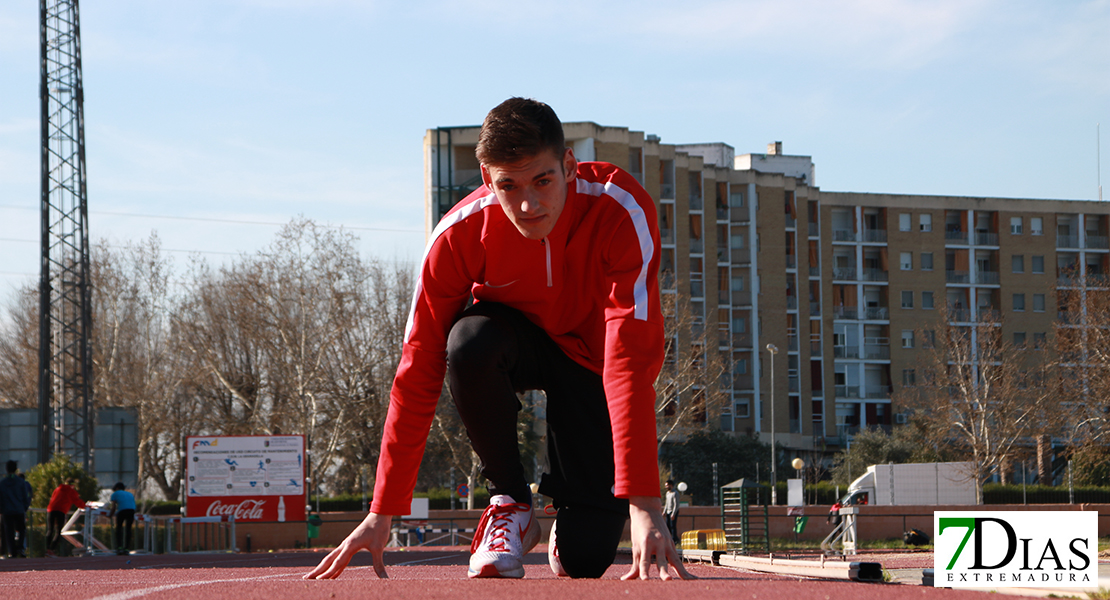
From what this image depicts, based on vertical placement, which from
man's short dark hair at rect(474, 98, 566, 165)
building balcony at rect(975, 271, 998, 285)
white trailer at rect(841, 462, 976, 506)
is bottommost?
white trailer at rect(841, 462, 976, 506)

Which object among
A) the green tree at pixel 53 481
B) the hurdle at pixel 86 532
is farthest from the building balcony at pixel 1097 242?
the hurdle at pixel 86 532

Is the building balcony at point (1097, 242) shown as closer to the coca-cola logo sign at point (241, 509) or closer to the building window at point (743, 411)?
the building window at point (743, 411)

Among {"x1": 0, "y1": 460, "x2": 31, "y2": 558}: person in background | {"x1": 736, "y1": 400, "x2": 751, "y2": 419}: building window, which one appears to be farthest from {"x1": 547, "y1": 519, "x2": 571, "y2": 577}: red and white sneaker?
{"x1": 736, "y1": 400, "x2": 751, "y2": 419}: building window

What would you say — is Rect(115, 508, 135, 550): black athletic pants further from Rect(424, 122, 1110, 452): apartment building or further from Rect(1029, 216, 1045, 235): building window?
Rect(1029, 216, 1045, 235): building window

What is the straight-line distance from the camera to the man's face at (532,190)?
11.9ft

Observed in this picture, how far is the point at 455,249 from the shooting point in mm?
3957

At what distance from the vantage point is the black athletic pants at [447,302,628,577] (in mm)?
4035

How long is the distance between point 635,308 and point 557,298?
1.65 feet

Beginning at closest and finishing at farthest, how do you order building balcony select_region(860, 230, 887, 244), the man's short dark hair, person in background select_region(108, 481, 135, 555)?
the man's short dark hair < person in background select_region(108, 481, 135, 555) < building balcony select_region(860, 230, 887, 244)

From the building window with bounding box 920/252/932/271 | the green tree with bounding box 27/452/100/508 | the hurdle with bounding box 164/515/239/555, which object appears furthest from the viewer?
the building window with bounding box 920/252/932/271

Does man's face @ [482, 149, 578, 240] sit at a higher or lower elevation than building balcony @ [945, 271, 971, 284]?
lower

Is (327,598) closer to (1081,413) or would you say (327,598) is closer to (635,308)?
(635,308)

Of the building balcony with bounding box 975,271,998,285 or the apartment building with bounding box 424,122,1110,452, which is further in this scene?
the building balcony with bounding box 975,271,998,285

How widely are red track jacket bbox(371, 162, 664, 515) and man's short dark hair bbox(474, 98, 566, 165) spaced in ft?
1.03
